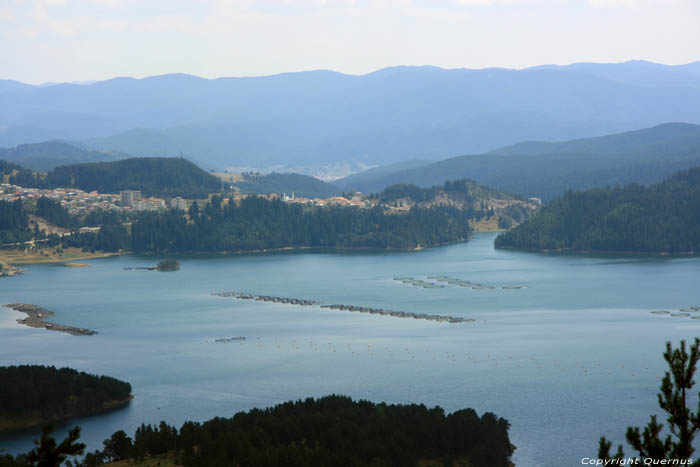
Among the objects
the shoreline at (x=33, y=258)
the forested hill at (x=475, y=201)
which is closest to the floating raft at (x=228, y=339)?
the shoreline at (x=33, y=258)

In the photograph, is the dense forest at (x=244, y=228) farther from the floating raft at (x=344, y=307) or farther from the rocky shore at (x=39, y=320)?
the rocky shore at (x=39, y=320)

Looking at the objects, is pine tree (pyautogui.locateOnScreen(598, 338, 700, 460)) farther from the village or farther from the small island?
the village

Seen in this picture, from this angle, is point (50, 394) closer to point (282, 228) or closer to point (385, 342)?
point (385, 342)

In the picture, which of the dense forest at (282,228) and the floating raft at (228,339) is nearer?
the floating raft at (228,339)

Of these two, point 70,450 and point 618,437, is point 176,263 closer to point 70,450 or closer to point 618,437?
point 618,437

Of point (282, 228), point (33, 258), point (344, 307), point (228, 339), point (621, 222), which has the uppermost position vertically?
point (621, 222)

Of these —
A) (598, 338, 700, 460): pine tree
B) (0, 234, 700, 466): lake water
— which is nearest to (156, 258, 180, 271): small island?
(0, 234, 700, 466): lake water

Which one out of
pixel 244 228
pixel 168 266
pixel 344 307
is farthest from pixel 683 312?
pixel 244 228
